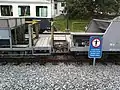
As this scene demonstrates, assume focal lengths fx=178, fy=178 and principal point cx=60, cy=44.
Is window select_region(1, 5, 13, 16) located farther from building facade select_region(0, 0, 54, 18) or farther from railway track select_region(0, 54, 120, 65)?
railway track select_region(0, 54, 120, 65)

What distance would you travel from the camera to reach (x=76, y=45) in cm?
686

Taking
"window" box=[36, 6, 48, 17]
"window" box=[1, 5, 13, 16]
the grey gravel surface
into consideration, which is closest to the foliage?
"window" box=[36, 6, 48, 17]

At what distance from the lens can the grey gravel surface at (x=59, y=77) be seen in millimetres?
5164

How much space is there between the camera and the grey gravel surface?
5.16 m

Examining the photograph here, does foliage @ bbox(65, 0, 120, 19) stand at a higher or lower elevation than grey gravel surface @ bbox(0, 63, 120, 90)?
higher

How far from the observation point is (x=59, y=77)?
19.0 feet

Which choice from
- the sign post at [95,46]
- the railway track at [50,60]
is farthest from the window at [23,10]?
the sign post at [95,46]

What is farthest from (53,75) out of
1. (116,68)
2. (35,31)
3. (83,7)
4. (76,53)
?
(83,7)

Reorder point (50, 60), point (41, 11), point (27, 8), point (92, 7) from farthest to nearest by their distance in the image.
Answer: point (92, 7) < point (41, 11) < point (27, 8) < point (50, 60)

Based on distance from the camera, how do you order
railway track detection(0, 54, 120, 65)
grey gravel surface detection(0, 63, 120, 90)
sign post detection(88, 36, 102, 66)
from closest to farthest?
grey gravel surface detection(0, 63, 120, 90), sign post detection(88, 36, 102, 66), railway track detection(0, 54, 120, 65)

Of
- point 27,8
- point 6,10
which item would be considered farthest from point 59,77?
point 6,10

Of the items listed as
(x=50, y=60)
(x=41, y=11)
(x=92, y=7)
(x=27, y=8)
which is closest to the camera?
(x=50, y=60)

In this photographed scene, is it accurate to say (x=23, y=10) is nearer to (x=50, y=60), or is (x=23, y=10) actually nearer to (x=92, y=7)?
(x=50, y=60)

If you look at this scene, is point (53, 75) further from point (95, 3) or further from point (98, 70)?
point (95, 3)
